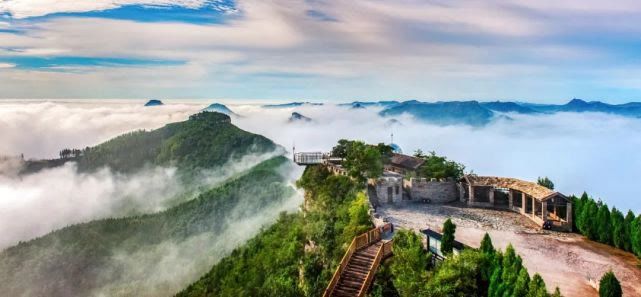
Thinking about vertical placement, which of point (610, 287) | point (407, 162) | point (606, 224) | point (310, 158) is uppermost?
point (310, 158)

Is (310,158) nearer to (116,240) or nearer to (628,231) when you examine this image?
(628,231)

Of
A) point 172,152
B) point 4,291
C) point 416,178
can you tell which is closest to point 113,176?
point 172,152

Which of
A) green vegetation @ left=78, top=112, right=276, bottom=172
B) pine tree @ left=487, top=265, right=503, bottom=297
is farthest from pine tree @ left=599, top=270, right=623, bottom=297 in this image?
green vegetation @ left=78, top=112, right=276, bottom=172

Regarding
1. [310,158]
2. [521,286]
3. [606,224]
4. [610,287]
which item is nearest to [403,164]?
[310,158]

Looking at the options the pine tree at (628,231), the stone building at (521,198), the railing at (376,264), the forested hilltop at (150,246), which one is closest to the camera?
the railing at (376,264)

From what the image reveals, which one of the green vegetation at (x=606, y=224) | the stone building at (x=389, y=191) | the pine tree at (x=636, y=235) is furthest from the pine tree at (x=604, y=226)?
the stone building at (x=389, y=191)

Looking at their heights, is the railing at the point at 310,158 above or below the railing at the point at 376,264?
above

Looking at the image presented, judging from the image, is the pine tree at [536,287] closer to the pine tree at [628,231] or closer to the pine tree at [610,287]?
the pine tree at [610,287]
